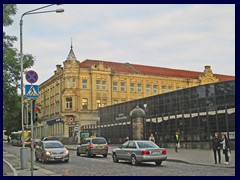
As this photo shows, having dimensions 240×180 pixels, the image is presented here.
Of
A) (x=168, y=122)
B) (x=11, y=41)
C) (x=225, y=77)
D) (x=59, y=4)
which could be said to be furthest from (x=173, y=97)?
(x=225, y=77)

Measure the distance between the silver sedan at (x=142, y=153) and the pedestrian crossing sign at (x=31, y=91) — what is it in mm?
6804

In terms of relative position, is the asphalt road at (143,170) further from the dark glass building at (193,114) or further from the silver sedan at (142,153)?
the dark glass building at (193,114)

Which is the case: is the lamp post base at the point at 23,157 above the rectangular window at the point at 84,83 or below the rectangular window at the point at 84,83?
below

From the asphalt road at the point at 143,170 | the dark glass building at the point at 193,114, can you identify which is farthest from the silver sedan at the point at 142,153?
the dark glass building at the point at 193,114

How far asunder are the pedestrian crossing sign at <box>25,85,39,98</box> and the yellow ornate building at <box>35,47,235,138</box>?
4495 centimetres

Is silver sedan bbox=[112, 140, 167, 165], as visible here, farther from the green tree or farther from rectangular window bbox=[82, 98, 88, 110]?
rectangular window bbox=[82, 98, 88, 110]

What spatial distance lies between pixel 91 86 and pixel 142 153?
48713mm

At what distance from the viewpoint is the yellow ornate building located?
66.3 metres

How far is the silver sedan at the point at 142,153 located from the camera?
19.7 m

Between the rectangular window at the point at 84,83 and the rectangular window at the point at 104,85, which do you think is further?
the rectangular window at the point at 104,85

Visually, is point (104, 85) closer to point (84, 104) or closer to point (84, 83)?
point (84, 83)

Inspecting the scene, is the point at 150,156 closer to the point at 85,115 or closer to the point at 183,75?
the point at 85,115

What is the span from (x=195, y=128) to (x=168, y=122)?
4986mm

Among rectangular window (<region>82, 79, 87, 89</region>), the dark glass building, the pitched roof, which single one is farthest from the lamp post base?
the pitched roof
